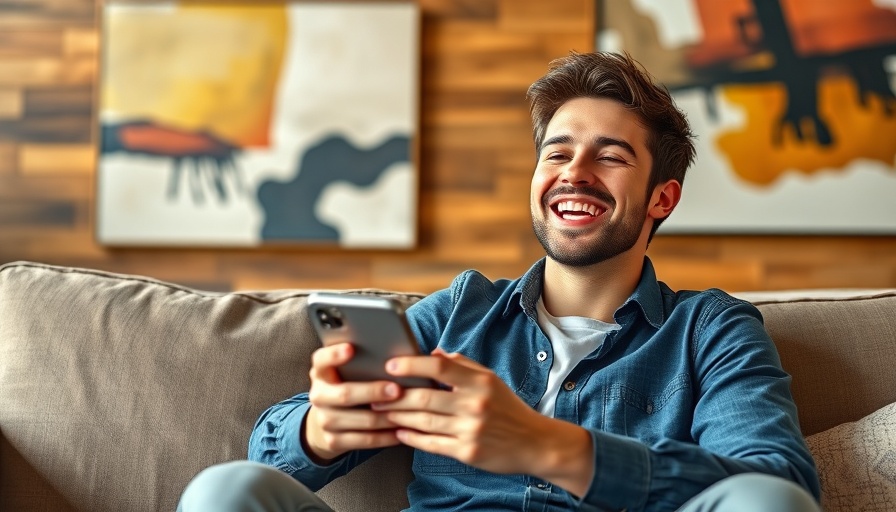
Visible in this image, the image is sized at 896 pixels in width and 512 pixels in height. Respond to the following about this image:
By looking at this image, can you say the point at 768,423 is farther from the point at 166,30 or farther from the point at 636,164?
the point at 166,30

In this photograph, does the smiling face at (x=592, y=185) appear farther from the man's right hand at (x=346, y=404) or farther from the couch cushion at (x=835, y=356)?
the man's right hand at (x=346, y=404)

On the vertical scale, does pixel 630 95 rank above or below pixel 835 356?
above

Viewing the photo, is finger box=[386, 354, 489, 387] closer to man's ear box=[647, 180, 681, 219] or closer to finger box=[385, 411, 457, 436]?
finger box=[385, 411, 457, 436]

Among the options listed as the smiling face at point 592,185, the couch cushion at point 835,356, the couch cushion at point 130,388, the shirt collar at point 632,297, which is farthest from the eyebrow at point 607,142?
the couch cushion at point 130,388

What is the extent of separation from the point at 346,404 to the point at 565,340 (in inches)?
19.8

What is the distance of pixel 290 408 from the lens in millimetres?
1553

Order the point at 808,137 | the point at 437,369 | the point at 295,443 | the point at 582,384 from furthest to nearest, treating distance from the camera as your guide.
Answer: the point at 808,137, the point at 582,384, the point at 295,443, the point at 437,369

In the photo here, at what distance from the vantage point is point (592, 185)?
1677 millimetres

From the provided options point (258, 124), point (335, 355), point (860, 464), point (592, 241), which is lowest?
point (860, 464)

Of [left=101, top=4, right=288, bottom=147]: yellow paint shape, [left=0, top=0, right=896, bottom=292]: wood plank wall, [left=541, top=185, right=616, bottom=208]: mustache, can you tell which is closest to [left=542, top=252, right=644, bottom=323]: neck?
[left=541, top=185, right=616, bottom=208]: mustache

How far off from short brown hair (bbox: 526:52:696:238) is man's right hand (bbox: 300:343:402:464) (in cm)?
74

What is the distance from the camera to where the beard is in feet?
5.45

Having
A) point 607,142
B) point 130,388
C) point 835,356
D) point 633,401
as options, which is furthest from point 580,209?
point 130,388

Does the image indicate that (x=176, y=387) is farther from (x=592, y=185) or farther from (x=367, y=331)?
(x=592, y=185)
